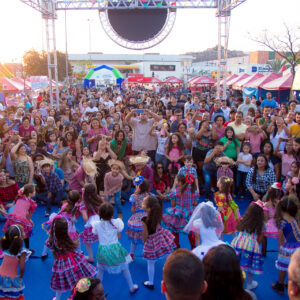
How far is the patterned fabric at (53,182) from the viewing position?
6.23m

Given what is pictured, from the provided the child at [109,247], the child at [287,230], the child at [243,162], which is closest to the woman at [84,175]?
the child at [109,247]

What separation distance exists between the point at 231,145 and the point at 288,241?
329 centimetres

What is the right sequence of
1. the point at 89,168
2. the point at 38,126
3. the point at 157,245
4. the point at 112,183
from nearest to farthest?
the point at 157,245 → the point at 112,183 → the point at 89,168 → the point at 38,126

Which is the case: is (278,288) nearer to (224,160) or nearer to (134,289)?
(134,289)

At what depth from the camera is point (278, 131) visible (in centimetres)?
682

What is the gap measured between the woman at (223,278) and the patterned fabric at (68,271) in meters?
1.82

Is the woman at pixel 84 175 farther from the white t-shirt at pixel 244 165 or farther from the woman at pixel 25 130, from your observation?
the white t-shirt at pixel 244 165

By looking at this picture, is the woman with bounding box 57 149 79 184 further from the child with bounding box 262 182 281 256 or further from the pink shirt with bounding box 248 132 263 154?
the child with bounding box 262 182 281 256

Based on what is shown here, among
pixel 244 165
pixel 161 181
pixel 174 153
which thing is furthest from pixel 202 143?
pixel 161 181

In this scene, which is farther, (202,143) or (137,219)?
(202,143)

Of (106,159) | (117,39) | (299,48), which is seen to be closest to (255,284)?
(106,159)

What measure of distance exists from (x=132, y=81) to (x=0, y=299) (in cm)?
3325

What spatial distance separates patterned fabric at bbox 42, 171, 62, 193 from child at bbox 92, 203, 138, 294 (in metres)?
2.81

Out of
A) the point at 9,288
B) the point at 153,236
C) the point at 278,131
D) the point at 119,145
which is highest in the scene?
the point at 278,131
